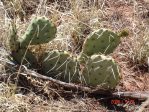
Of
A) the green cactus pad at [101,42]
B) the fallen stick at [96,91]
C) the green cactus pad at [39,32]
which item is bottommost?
the fallen stick at [96,91]

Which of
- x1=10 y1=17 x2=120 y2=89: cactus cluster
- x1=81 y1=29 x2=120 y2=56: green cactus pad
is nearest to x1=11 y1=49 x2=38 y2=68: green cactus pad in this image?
x1=10 y1=17 x2=120 y2=89: cactus cluster

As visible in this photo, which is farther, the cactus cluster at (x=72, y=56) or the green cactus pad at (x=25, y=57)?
the green cactus pad at (x=25, y=57)

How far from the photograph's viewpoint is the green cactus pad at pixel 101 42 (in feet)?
8.18

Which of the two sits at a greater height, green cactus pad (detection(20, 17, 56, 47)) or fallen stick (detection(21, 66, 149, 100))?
green cactus pad (detection(20, 17, 56, 47))

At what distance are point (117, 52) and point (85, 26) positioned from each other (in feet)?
1.06

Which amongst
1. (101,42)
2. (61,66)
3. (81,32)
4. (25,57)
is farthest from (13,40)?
(81,32)

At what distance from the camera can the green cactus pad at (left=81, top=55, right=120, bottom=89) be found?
242cm

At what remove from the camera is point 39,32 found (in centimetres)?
252

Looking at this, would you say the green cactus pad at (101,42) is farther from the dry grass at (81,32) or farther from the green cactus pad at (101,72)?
the dry grass at (81,32)

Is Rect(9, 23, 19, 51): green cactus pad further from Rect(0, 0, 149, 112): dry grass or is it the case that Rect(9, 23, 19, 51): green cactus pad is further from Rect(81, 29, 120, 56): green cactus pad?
Rect(81, 29, 120, 56): green cactus pad

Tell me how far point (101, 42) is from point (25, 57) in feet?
1.56

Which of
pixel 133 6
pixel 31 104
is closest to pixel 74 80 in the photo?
pixel 31 104

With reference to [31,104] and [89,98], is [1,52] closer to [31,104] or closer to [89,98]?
[31,104]

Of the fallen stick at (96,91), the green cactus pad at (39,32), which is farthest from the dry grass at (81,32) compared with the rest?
the green cactus pad at (39,32)
